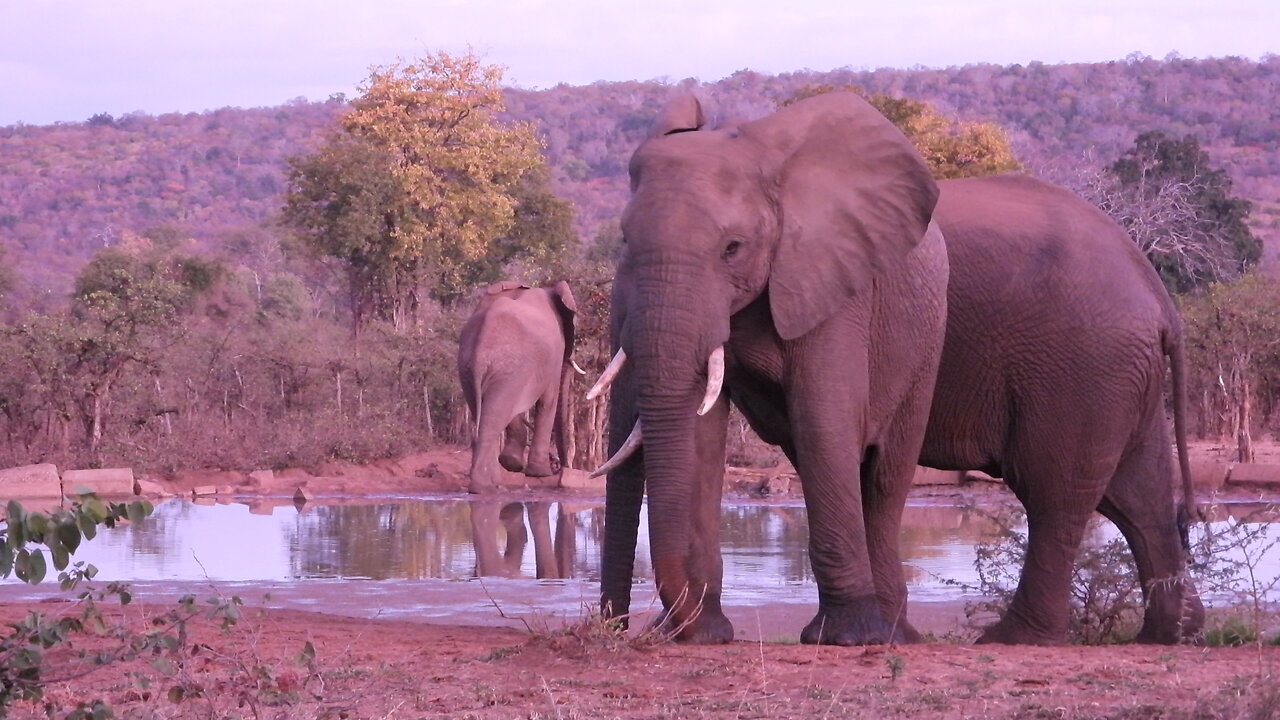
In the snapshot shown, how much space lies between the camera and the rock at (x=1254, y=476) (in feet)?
55.1

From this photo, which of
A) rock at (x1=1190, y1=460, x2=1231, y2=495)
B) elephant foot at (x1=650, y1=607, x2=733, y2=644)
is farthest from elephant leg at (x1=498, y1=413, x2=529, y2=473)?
elephant foot at (x1=650, y1=607, x2=733, y2=644)

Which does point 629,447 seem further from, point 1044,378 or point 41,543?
point 41,543

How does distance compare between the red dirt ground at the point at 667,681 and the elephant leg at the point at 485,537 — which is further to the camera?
the elephant leg at the point at 485,537

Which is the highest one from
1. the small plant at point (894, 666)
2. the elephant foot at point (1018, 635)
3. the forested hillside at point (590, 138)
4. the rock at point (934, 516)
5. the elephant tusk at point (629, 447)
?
the forested hillside at point (590, 138)

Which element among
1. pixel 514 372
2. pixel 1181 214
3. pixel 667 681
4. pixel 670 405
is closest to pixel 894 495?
pixel 670 405

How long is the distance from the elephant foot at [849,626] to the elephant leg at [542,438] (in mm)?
10776

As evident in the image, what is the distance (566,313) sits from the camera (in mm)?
18625

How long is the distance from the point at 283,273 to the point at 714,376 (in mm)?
40501

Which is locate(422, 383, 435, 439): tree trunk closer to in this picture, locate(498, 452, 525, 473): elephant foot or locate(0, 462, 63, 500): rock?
locate(498, 452, 525, 473): elephant foot

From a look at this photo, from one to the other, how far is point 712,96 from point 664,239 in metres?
81.2

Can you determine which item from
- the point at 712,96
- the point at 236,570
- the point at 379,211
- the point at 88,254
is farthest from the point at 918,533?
the point at 712,96

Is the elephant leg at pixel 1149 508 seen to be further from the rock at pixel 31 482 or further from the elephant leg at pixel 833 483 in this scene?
the rock at pixel 31 482

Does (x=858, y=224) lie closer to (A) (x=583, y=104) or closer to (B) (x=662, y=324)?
(B) (x=662, y=324)

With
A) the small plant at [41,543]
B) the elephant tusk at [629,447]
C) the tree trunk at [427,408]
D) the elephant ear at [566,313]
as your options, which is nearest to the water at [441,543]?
the elephant ear at [566,313]
